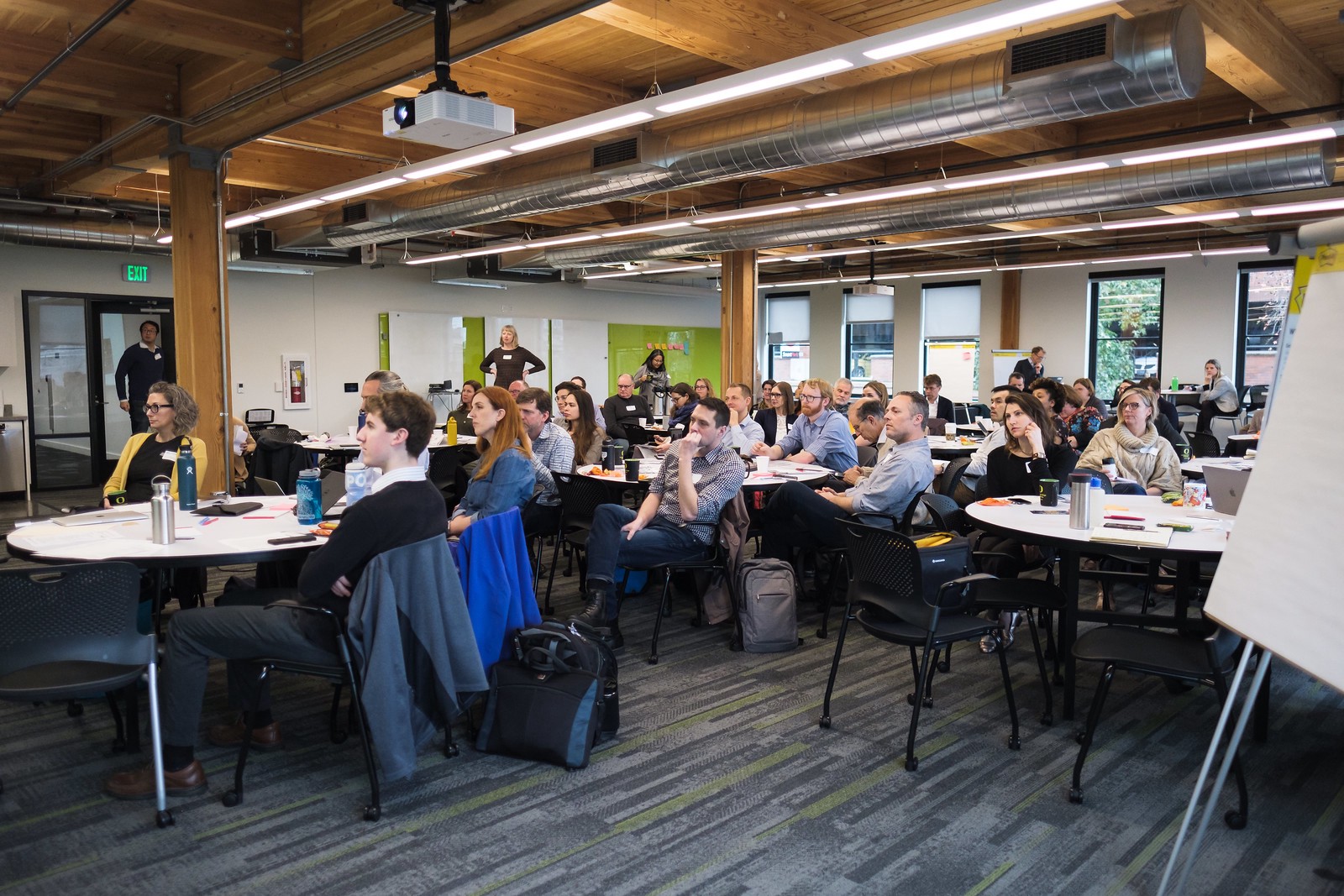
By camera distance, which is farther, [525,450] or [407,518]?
[525,450]

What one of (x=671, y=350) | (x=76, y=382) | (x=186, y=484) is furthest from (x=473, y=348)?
(x=186, y=484)

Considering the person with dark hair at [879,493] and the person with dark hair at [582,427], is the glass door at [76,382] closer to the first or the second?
the person with dark hair at [582,427]

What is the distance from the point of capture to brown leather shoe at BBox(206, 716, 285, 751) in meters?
3.49

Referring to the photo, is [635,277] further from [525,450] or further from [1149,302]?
[525,450]

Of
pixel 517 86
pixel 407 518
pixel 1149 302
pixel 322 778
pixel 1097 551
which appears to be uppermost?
pixel 517 86

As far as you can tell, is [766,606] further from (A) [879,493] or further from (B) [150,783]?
(B) [150,783]

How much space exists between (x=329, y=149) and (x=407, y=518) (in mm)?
5764

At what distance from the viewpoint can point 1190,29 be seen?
4.28 m

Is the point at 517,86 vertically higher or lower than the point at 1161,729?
higher

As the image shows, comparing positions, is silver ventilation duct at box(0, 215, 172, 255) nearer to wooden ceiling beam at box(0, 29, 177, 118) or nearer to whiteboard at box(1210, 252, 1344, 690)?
wooden ceiling beam at box(0, 29, 177, 118)

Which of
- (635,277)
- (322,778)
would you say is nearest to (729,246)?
→ (635,277)

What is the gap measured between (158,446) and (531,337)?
1067 centimetres

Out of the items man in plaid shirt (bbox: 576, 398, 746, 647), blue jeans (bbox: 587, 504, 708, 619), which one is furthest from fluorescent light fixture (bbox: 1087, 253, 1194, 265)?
blue jeans (bbox: 587, 504, 708, 619)

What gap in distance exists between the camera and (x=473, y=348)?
48.5ft
